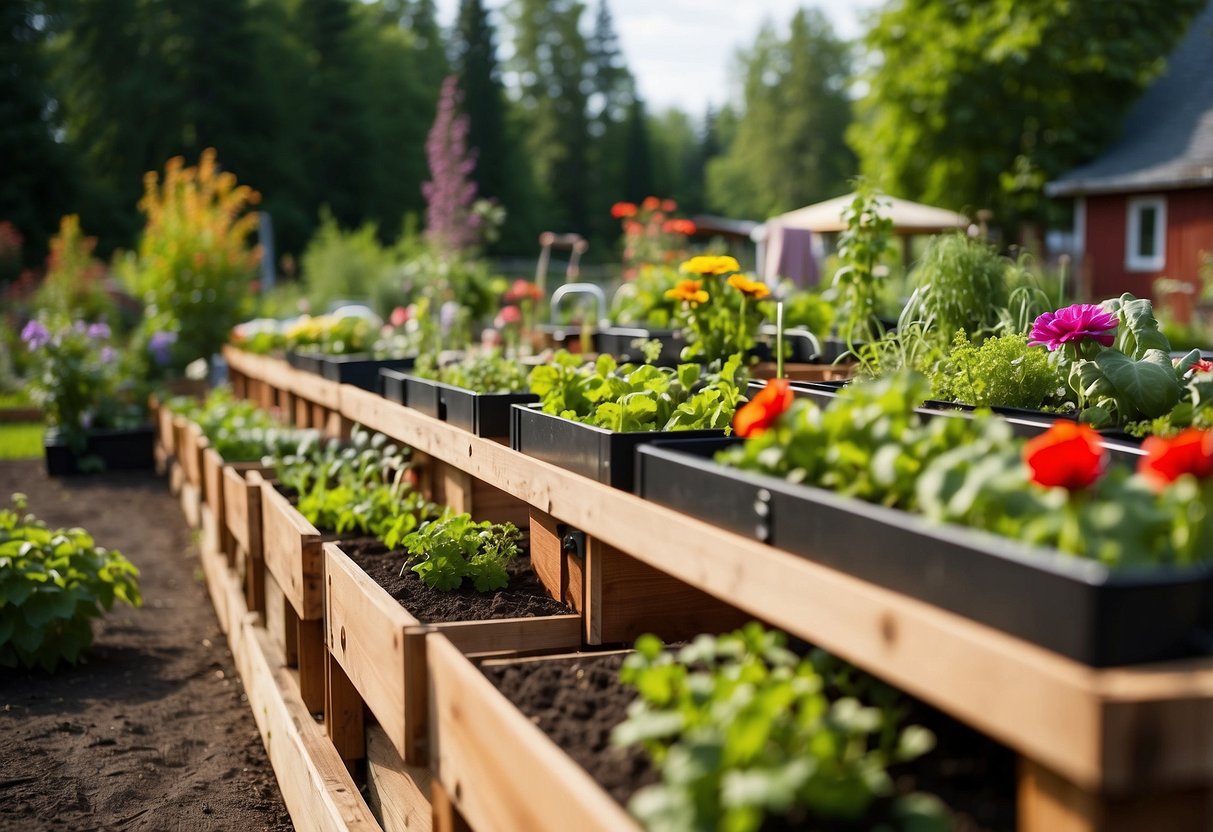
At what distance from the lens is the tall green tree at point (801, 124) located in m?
47.8

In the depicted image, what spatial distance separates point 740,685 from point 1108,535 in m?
0.51

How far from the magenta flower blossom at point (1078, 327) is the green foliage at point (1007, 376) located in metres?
0.08

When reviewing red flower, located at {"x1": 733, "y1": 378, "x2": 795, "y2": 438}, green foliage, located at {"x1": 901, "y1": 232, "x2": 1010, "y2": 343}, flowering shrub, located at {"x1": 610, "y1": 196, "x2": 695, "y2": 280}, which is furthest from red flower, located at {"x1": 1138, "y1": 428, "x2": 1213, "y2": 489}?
flowering shrub, located at {"x1": 610, "y1": 196, "x2": 695, "y2": 280}

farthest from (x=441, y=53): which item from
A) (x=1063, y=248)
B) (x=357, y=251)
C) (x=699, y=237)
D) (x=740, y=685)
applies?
(x=740, y=685)

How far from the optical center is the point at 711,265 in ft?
13.5

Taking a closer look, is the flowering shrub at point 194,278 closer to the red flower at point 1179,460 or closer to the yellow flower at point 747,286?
the yellow flower at point 747,286

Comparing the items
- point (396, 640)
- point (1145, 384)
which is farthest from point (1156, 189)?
point (396, 640)

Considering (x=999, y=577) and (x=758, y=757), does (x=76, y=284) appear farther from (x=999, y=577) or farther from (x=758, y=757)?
(x=999, y=577)

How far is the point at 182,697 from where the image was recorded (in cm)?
445

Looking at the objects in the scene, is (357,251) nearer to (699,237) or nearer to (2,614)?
(2,614)

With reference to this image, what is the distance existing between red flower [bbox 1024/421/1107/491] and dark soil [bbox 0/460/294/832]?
2581 mm

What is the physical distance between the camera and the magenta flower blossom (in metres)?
2.71

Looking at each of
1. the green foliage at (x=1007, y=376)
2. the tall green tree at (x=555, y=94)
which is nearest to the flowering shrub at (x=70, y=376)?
the green foliage at (x=1007, y=376)

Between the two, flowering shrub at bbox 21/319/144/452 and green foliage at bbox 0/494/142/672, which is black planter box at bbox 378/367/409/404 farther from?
flowering shrub at bbox 21/319/144/452
